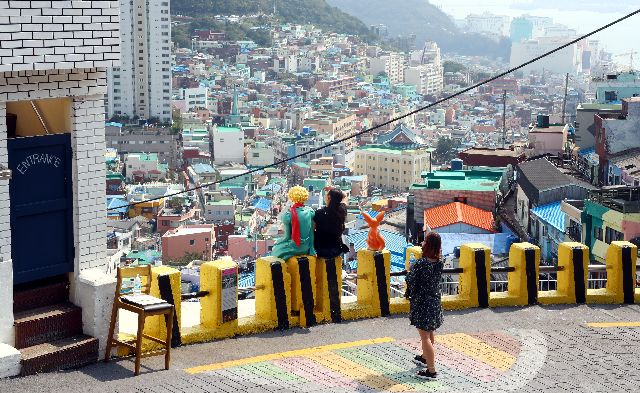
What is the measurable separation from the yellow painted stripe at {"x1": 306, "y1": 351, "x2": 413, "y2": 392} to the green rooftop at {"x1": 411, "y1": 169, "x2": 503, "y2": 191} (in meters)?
30.3

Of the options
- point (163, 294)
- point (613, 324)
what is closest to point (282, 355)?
point (163, 294)

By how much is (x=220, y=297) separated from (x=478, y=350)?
6.18 ft

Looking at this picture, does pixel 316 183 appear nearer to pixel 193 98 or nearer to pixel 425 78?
pixel 193 98

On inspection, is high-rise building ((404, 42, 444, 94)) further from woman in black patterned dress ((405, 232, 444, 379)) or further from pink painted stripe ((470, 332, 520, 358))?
woman in black patterned dress ((405, 232, 444, 379))

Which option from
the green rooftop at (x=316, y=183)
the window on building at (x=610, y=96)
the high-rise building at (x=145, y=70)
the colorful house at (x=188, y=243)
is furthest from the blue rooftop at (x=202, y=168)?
the window on building at (x=610, y=96)

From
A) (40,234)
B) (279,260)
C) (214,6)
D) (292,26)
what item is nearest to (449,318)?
(279,260)

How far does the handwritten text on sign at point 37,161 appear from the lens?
271 inches

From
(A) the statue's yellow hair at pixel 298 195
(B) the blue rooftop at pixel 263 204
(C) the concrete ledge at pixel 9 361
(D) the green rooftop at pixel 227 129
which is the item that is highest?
(A) the statue's yellow hair at pixel 298 195

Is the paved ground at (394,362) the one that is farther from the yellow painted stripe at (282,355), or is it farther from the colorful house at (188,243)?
the colorful house at (188,243)

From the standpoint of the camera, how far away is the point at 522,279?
30.0 ft

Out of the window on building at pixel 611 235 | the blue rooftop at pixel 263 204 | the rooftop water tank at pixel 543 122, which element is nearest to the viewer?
Answer: the window on building at pixel 611 235

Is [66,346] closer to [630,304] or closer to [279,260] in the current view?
[279,260]

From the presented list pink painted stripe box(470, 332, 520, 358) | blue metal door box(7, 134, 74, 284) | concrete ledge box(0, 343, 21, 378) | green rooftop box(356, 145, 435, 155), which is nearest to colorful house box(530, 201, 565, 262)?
pink painted stripe box(470, 332, 520, 358)

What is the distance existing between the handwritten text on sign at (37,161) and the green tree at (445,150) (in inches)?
4586
